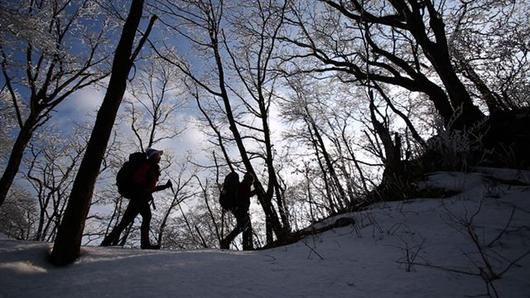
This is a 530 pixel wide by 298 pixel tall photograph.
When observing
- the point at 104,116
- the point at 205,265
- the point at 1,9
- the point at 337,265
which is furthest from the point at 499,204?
the point at 1,9

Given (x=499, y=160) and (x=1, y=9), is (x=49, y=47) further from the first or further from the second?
(x=499, y=160)

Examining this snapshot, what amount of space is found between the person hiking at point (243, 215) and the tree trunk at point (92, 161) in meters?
2.82

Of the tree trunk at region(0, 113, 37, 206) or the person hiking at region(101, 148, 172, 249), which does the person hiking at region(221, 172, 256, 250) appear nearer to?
the person hiking at region(101, 148, 172, 249)

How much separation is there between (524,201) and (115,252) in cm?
360

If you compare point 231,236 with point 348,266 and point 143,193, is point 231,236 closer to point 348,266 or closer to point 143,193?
point 143,193

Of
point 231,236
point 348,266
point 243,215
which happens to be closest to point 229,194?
point 243,215

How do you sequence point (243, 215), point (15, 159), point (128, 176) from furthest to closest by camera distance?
point (15, 159)
point (243, 215)
point (128, 176)

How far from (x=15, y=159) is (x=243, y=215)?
5.65m

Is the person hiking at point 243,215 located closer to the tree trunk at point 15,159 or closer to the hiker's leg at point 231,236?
the hiker's leg at point 231,236

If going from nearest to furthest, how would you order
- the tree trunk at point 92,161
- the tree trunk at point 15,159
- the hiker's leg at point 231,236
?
the tree trunk at point 92,161, the hiker's leg at point 231,236, the tree trunk at point 15,159

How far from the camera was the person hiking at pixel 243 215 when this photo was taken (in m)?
4.79

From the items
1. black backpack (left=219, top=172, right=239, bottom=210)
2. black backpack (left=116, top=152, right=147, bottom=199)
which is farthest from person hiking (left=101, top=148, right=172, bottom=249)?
black backpack (left=219, top=172, right=239, bottom=210)

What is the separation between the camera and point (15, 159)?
630cm

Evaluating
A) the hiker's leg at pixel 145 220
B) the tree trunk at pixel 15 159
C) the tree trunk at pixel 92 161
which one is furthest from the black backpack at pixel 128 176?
the tree trunk at pixel 15 159
